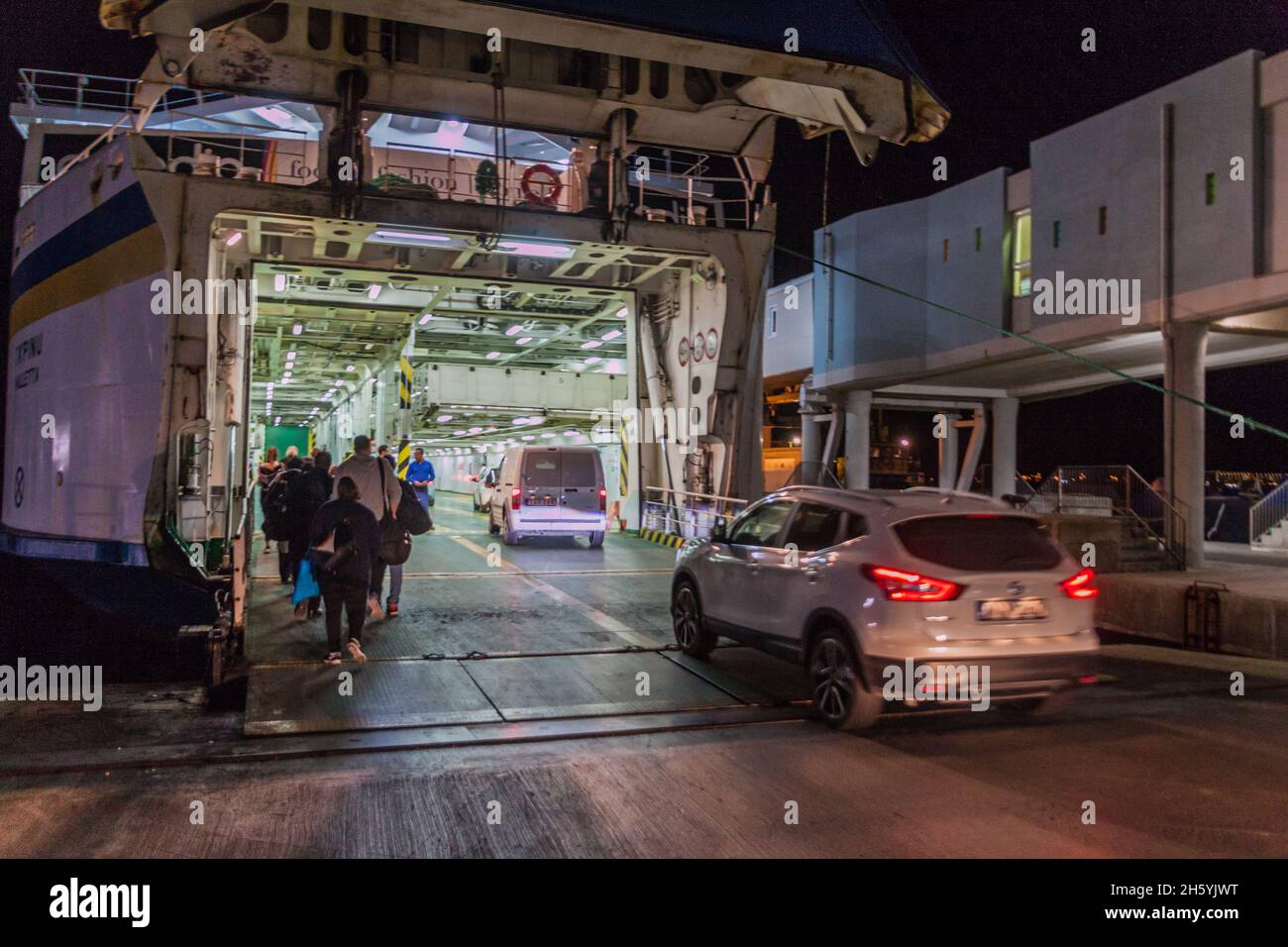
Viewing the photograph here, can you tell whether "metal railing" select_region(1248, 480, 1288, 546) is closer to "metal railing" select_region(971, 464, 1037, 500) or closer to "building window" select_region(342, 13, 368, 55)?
"metal railing" select_region(971, 464, 1037, 500)

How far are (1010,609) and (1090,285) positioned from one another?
47.5 ft

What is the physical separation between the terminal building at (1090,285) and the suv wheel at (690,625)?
405cm

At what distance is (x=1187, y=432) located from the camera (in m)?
16.9

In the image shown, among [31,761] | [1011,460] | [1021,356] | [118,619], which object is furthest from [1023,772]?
[1011,460]

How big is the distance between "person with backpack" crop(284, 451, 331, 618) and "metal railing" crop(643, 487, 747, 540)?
5.46 metres

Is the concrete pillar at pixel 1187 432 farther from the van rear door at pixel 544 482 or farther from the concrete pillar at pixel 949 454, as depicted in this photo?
the concrete pillar at pixel 949 454

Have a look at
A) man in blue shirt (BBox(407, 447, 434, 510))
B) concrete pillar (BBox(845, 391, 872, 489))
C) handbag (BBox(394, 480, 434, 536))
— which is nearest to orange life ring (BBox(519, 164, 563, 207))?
man in blue shirt (BBox(407, 447, 434, 510))

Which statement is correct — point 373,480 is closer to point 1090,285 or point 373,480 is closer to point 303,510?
point 303,510

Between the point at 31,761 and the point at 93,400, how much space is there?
29.5 ft

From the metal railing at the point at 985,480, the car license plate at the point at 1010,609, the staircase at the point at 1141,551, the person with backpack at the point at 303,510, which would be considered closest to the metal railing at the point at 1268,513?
the metal railing at the point at 985,480

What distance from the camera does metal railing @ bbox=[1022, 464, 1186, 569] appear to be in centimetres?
1686

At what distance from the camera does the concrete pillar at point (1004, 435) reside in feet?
92.8

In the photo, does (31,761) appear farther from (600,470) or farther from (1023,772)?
(600,470)
